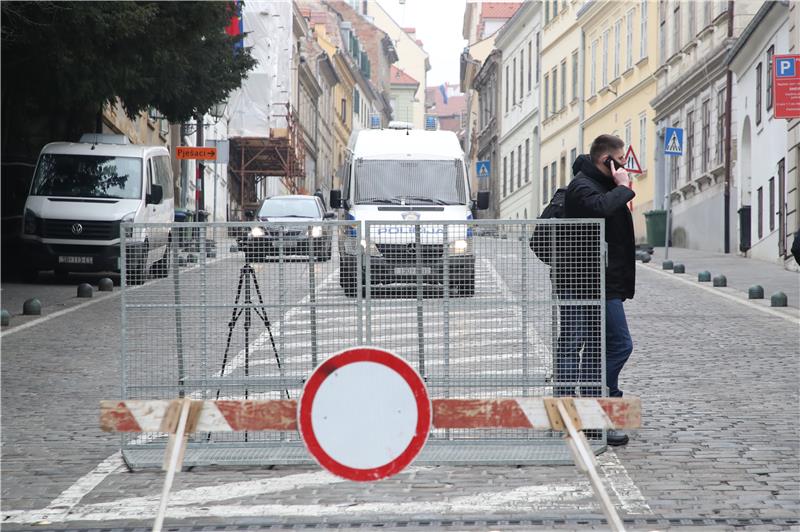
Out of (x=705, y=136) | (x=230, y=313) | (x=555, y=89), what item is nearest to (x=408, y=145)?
(x=230, y=313)

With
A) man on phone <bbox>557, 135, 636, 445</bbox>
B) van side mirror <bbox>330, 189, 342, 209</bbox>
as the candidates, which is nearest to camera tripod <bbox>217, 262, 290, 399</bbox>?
man on phone <bbox>557, 135, 636, 445</bbox>

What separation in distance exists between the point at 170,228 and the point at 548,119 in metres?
54.0

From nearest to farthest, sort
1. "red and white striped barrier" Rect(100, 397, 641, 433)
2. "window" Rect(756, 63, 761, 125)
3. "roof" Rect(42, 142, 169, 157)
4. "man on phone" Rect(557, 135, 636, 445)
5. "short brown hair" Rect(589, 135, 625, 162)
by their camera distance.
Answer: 1. "red and white striped barrier" Rect(100, 397, 641, 433)
2. "man on phone" Rect(557, 135, 636, 445)
3. "short brown hair" Rect(589, 135, 625, 162)
4. "roof" Rect(42, 142, 169, 157)
5. "window" Rect(756, 63, 761, 125)

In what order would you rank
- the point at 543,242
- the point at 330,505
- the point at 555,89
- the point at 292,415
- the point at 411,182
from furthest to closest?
the point at 555,89
the point at 411,182
the point at 543,242
the point at 330,505
the point at 292,415

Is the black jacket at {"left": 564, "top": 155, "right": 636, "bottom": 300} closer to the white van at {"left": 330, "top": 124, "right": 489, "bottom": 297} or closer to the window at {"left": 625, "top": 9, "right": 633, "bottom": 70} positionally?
the white van at {"left": 330, "top": 124, "right": 489, "bottom": 297}

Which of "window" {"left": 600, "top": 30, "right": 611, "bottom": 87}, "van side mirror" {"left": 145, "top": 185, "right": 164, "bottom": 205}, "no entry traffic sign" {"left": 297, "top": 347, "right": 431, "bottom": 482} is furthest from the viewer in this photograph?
"window" {"left": 600, "top": 30, "right": 611, "bottom": 87}

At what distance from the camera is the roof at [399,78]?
Result: 136100mm

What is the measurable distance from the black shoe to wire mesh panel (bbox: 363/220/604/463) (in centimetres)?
21

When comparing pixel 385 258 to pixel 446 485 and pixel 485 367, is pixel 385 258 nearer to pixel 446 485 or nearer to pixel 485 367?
pixel 485 367

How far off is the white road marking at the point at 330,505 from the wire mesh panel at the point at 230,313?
0.90 metres

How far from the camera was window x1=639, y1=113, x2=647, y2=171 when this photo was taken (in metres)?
44.5

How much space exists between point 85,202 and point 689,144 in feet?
68.1

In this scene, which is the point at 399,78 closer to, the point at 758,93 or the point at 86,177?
the point at 758,93

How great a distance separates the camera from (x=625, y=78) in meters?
47.3
